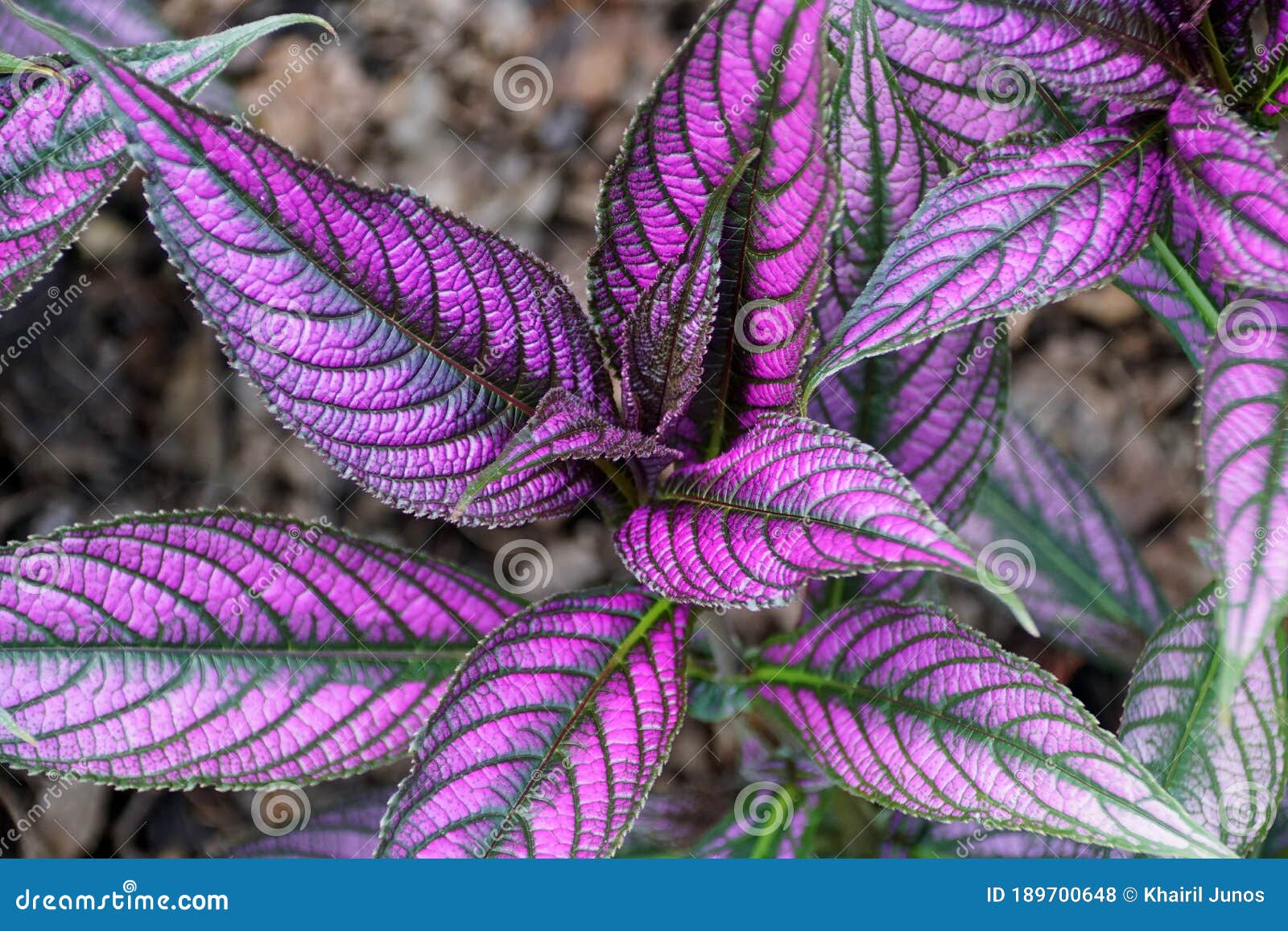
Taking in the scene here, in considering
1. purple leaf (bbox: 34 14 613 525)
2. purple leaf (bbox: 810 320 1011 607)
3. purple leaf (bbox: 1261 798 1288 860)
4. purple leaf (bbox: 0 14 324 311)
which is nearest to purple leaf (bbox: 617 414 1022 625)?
purple leaf (bbox: 34 14 613 525)

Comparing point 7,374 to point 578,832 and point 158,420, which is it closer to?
point 158,420

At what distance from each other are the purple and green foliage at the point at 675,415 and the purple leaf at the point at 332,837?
1.12 ft

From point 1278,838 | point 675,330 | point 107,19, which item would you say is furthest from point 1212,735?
point 107,19

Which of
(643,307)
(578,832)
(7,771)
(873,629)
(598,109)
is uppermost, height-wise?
(598,109)

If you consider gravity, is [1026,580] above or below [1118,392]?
below

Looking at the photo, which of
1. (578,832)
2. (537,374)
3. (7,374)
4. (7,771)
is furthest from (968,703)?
(7,374)

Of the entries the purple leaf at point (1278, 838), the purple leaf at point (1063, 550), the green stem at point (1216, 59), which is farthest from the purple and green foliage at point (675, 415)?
the purple leaf at point (1063, 550)

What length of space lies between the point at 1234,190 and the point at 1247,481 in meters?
0.23

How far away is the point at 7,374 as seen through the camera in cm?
166

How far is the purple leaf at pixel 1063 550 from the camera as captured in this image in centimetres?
132

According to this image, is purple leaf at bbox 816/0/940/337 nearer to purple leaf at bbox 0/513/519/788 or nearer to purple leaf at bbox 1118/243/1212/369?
purple leaf at bbox 1118/243/1212/369

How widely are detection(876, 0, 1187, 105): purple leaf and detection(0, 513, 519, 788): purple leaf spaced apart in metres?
0.63

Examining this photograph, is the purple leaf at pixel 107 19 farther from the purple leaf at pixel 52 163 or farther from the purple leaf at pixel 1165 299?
the purple leaf at pixel 1165 299

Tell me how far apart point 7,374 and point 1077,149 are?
1.64 metres
